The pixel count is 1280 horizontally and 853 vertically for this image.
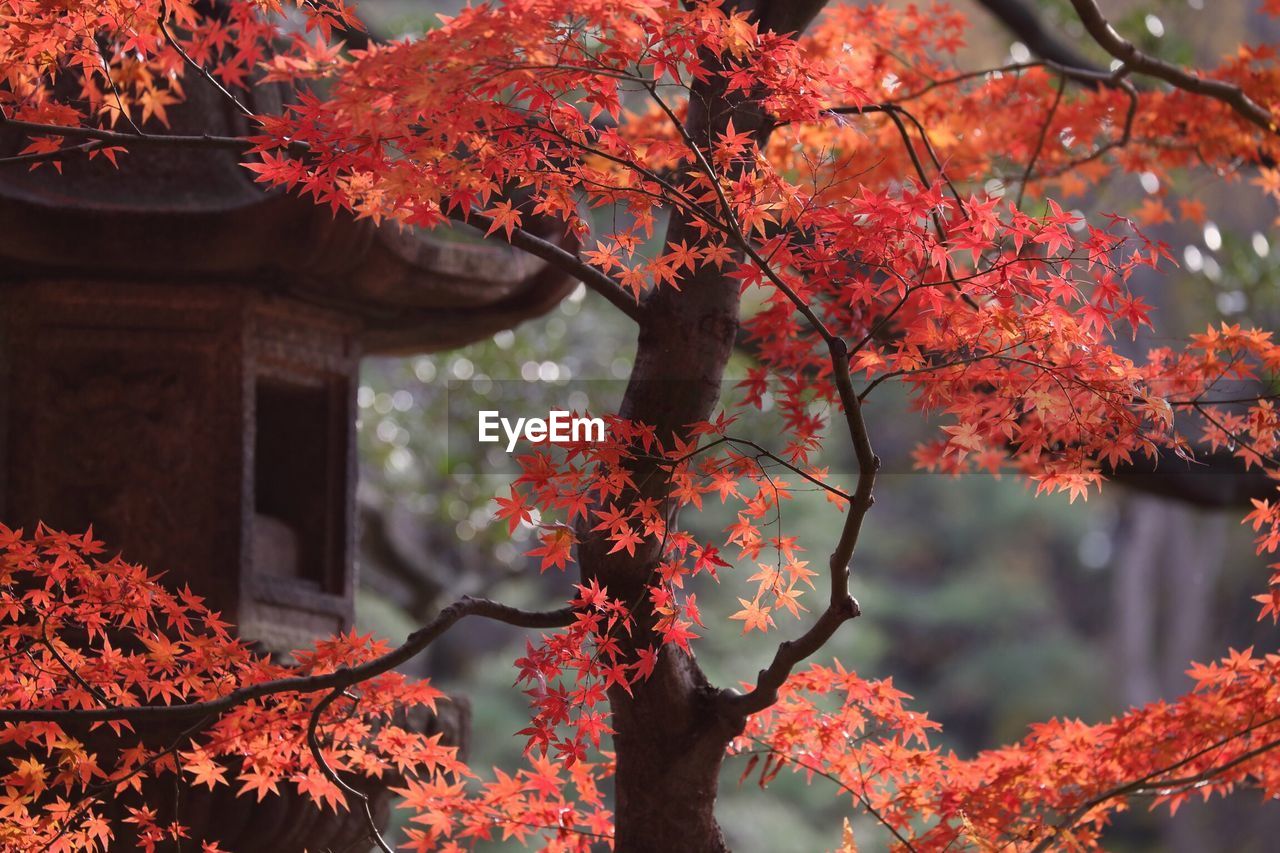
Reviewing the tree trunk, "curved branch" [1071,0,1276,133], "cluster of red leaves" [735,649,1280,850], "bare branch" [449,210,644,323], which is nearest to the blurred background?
"curved branch" [1071,0,1276,133]

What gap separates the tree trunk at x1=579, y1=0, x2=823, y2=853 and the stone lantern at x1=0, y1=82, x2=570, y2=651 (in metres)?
0.80

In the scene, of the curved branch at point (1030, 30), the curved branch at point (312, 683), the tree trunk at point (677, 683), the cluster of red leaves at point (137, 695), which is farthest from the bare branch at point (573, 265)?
the curved branch at point (1030, 30)

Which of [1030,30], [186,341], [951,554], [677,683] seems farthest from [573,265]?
[951,554]

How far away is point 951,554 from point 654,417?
12.3 metres

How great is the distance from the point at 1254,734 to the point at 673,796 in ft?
3.93

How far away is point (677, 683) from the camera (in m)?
2.74

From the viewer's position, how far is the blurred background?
291 inches

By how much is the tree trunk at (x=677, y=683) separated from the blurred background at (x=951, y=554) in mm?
1229

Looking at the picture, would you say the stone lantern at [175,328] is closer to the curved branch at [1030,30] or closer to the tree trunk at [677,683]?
the tree trunk at [677,683]

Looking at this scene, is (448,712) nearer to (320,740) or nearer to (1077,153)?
(320,740)

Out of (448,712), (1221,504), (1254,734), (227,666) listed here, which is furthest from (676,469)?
(1221,504)

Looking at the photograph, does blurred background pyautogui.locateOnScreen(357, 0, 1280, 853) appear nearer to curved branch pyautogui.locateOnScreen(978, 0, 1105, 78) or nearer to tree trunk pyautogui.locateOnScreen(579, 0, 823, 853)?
curved branch pyautogui.locateOnScreen(978, 0, 1105, 78)

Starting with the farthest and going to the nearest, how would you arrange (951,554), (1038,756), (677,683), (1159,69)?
(951,554)
(1159,69)
(1038,756)
(677,683)

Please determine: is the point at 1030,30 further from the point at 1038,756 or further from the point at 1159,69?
the point at 1038,756
